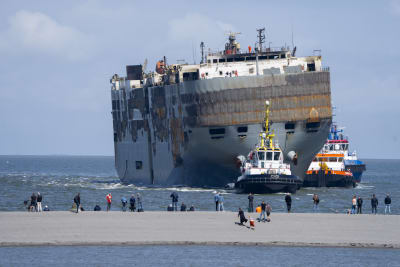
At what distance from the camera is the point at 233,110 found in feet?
321

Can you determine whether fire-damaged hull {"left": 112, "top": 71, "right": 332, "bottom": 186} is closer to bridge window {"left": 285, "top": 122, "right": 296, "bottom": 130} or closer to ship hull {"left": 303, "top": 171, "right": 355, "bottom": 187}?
bridge window {"left": 285, "top": 122, "right": 296, "bottom": 130}

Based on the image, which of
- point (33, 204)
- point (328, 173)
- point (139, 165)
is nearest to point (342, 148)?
point (328, 173)

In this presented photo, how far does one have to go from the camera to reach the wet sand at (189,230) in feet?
165

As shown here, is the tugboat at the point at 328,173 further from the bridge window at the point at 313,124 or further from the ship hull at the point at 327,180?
the bridge window at the point at 313,124

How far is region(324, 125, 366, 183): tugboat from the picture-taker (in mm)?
125875

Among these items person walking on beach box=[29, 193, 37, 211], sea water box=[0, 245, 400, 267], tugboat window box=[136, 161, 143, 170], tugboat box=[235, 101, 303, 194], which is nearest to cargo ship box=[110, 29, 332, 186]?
tugboat box=[235, 101, 303, 194]

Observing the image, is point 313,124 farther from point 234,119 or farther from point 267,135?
point 234,119

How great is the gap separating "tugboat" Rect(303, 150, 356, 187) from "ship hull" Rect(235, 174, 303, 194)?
26879 millimetres

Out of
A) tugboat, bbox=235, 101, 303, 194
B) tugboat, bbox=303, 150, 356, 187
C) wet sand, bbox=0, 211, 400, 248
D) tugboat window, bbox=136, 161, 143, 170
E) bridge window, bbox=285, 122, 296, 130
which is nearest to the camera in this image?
wet sand, bbox=0, 211, 400, 248

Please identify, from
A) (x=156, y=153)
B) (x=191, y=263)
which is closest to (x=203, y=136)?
(x=156, y=153)

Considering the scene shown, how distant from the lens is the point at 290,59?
104 m

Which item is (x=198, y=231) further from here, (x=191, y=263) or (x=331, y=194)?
(x=331, y=194)

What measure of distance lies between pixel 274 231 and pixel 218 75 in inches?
1941

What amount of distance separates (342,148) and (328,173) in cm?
1159
